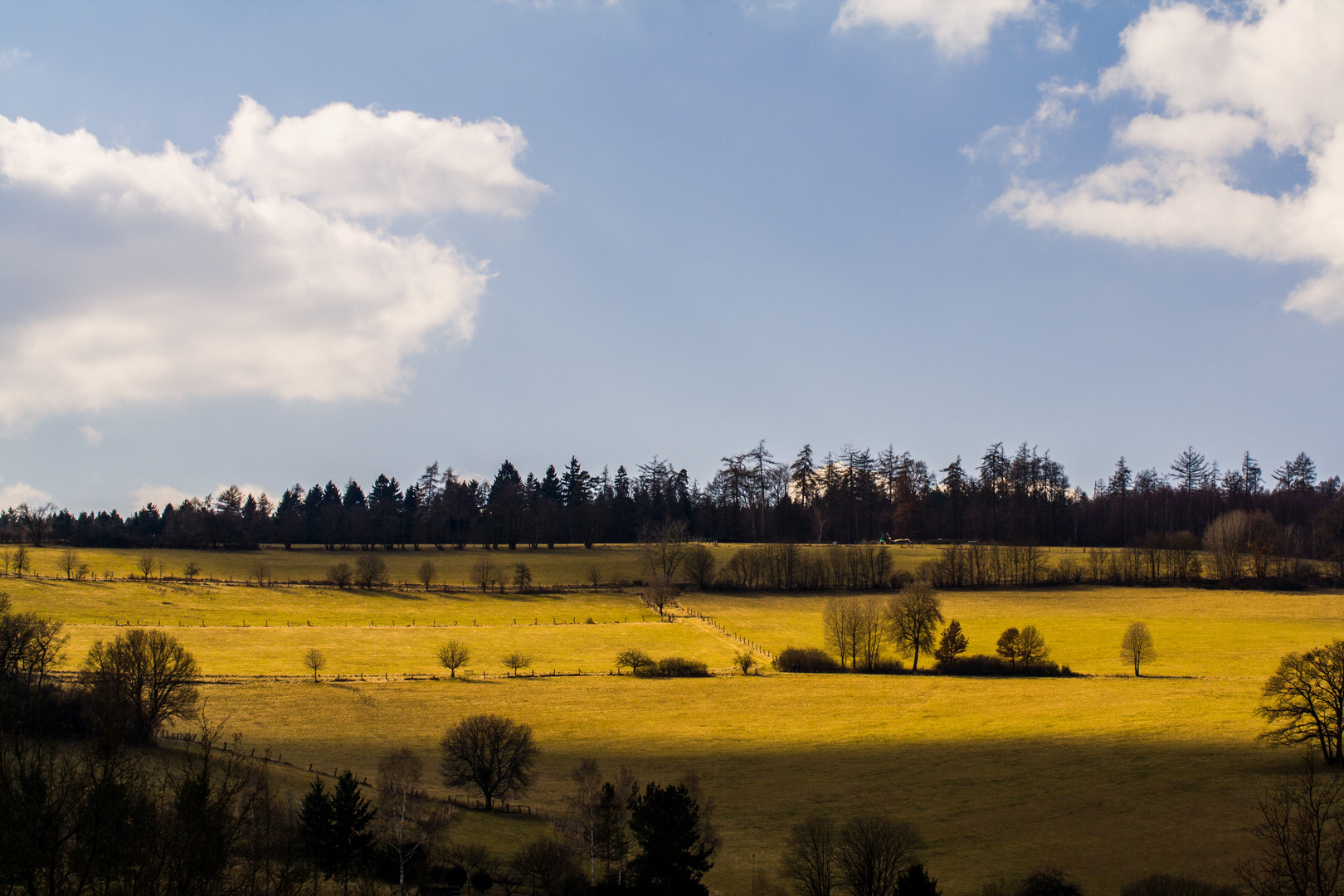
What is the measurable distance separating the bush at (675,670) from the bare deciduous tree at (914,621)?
63.0 feet

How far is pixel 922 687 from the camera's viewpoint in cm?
6931

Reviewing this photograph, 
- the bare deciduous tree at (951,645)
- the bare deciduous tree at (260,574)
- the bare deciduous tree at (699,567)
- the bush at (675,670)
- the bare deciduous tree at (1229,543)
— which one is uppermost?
the bare deciduous tree at (1229,543)

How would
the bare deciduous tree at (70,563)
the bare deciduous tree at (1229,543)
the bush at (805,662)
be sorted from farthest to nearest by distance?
the bare deciduous tree at (1229,543) → the bare deciduous tree at (70,563) → the bush at (805,662)

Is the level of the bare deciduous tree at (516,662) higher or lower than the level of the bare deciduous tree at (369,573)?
lower

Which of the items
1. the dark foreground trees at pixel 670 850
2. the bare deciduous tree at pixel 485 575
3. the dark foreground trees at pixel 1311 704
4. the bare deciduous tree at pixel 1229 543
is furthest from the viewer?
the bare deciduous tree at pixel 485 575

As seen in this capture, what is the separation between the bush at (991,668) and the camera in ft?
242

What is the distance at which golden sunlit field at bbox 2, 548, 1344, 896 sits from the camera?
123ft

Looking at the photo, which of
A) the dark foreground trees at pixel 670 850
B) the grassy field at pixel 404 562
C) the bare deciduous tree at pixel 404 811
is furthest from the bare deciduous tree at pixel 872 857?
the grassy field at pixel 404 562

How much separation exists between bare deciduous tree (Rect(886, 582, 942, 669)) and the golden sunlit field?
19.2ft

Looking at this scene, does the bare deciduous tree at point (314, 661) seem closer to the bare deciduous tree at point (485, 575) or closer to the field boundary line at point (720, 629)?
the field boundary line at point (720, 629)

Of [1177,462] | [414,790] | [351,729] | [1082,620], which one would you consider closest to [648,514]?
[1082,620]

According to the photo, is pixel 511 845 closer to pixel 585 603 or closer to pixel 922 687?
pixel 922 687

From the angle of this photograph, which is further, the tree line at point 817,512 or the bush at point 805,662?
the tree line at point 817,512

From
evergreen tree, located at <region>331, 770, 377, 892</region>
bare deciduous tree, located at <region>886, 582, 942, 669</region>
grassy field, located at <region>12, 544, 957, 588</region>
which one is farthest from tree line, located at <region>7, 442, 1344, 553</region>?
evergreen tree, located at <region>331, 770, 377, 892</region>
